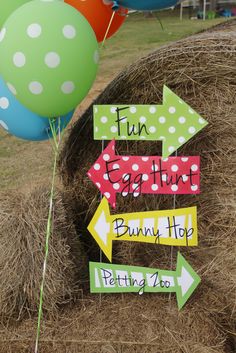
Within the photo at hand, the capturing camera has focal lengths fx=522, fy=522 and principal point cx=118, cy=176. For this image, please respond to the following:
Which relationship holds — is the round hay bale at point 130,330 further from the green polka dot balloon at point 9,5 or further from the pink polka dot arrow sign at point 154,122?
the green polka dot balloon at point 9,5

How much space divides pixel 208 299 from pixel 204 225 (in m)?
0.34

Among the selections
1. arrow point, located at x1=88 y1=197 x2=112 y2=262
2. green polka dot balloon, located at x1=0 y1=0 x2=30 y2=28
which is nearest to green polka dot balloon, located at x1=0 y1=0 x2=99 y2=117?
green polka dot balloon, located at x1=0 y1=0 x2=30 y2=28

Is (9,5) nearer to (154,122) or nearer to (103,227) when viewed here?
(154,122)

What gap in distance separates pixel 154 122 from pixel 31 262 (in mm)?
745

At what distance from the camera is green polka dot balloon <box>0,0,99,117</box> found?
1.74 meters

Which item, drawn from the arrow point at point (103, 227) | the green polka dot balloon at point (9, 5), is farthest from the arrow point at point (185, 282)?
the green polka dot balloon at point (9, 5)

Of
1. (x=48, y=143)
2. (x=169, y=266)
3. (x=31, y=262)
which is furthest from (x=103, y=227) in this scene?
(x=48, y=143)

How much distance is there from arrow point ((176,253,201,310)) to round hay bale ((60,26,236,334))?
10cm

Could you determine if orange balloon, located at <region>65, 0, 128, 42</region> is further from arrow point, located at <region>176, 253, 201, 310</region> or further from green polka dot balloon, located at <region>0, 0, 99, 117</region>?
arrow point, located at <region>176, 253, 201, 310</region>

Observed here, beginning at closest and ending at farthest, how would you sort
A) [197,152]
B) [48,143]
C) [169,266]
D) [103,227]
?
[103,227] < [197,152] < [169,266] < [48,143]

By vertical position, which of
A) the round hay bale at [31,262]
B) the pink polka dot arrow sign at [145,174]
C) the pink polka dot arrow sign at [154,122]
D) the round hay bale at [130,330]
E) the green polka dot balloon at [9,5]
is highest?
the green polka dot balloon at [9,5]

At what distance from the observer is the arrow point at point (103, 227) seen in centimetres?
211

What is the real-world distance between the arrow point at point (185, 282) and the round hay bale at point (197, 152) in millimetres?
98

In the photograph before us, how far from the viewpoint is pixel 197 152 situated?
2.27 metres
